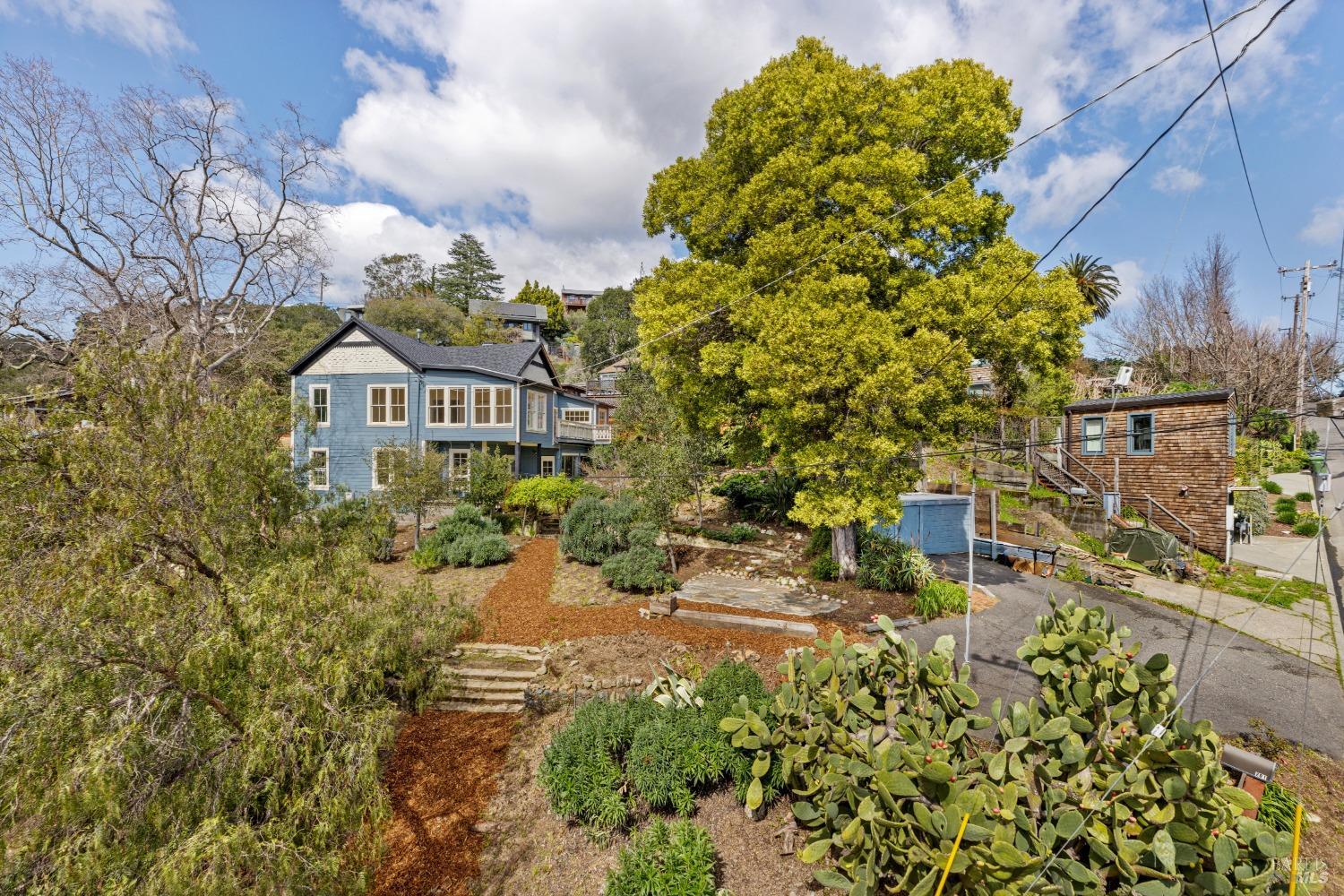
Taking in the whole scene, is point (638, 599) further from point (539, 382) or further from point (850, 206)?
point (539, 382)

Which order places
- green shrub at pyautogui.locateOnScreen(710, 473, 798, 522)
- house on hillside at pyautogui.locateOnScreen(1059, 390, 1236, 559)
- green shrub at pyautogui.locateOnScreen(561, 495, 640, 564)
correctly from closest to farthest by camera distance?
house on hillside at pyautogui.locateOnScreen(1059, 390, 1236, 559), green shrub at pyautogui.locateOnScreen(561, 495, 640, 564), green shrub at pyautogui.locateOnScreen(710, 473, 798, 522)

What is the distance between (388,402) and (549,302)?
1531 inches

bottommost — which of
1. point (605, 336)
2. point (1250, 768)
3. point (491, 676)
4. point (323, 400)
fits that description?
point (491, 676)

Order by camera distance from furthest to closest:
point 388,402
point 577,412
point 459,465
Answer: point 577,412, point 459,465, point 388,402

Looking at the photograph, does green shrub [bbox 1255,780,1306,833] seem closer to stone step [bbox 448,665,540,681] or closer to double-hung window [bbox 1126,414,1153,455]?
stone step [bbox 448,665,540,681]

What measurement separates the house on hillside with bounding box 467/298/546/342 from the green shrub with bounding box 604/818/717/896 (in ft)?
158

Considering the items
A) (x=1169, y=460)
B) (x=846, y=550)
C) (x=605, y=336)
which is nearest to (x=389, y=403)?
(x=846, y=550)

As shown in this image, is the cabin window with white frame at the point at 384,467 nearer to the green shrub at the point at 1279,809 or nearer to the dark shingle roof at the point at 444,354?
the dark shingle roof at the point at 444,354

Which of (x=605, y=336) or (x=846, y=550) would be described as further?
(x=605, y=336)

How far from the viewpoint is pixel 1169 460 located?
1390cm

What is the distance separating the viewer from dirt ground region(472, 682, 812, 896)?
4695 millimetres

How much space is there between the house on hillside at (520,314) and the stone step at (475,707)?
44.5 metres

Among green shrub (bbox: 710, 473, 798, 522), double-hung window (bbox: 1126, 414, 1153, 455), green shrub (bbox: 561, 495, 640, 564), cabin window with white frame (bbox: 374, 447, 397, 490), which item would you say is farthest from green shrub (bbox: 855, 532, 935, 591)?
cabin window with white frame (bbox: 374, 447, 397, 490)

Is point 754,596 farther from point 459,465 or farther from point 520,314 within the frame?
point 520,314
